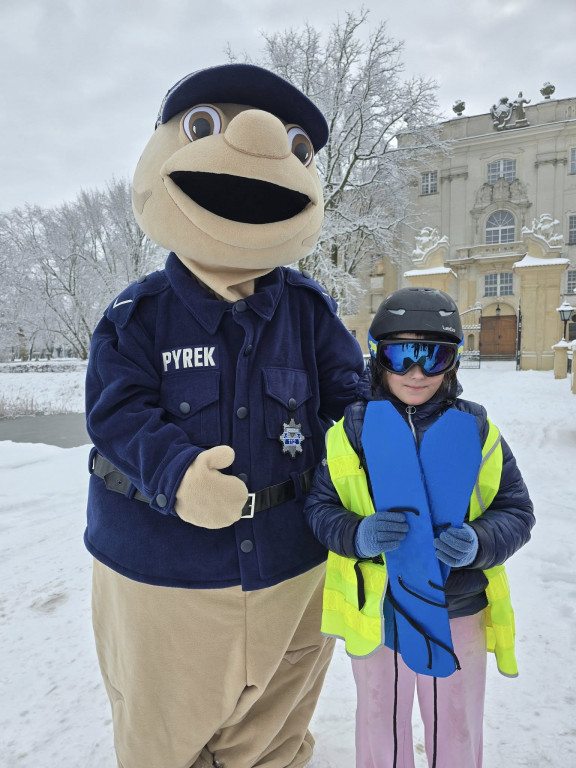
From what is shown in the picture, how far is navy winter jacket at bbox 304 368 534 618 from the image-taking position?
52.5 inches

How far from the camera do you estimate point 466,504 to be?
1.33 meters

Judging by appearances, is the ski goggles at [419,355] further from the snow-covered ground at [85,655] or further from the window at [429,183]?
the window at [429,183]

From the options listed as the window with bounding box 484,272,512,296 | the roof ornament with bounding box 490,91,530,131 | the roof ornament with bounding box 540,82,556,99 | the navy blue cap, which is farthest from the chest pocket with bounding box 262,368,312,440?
the roof ornament with bounding box 540,82,556,99

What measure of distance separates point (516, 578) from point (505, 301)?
78.3ft

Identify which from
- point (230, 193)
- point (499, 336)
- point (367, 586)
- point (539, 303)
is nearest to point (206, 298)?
point (230, 193)

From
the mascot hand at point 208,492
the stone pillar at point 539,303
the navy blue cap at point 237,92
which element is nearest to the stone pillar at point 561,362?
the stone pillar at point 539,303

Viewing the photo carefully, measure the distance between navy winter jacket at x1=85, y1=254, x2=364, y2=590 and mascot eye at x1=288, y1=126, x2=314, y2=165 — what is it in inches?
17.0

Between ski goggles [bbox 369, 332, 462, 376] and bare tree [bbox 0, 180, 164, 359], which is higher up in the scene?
bare tree [bbox 0, 180, 164, 359]

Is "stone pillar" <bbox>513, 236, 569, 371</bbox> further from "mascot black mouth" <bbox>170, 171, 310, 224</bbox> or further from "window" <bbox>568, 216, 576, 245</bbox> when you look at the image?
"mascot black mouth" <bbox>170, 171, 310, 224</bbox>

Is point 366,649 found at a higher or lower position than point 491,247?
lower

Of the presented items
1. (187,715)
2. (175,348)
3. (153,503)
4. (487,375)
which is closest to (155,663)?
(187,715)

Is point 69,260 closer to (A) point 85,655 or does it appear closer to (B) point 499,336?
(B) point 499,336

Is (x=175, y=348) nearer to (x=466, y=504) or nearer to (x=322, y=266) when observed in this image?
(x=466, y=504)

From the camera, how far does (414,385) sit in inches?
57.7
